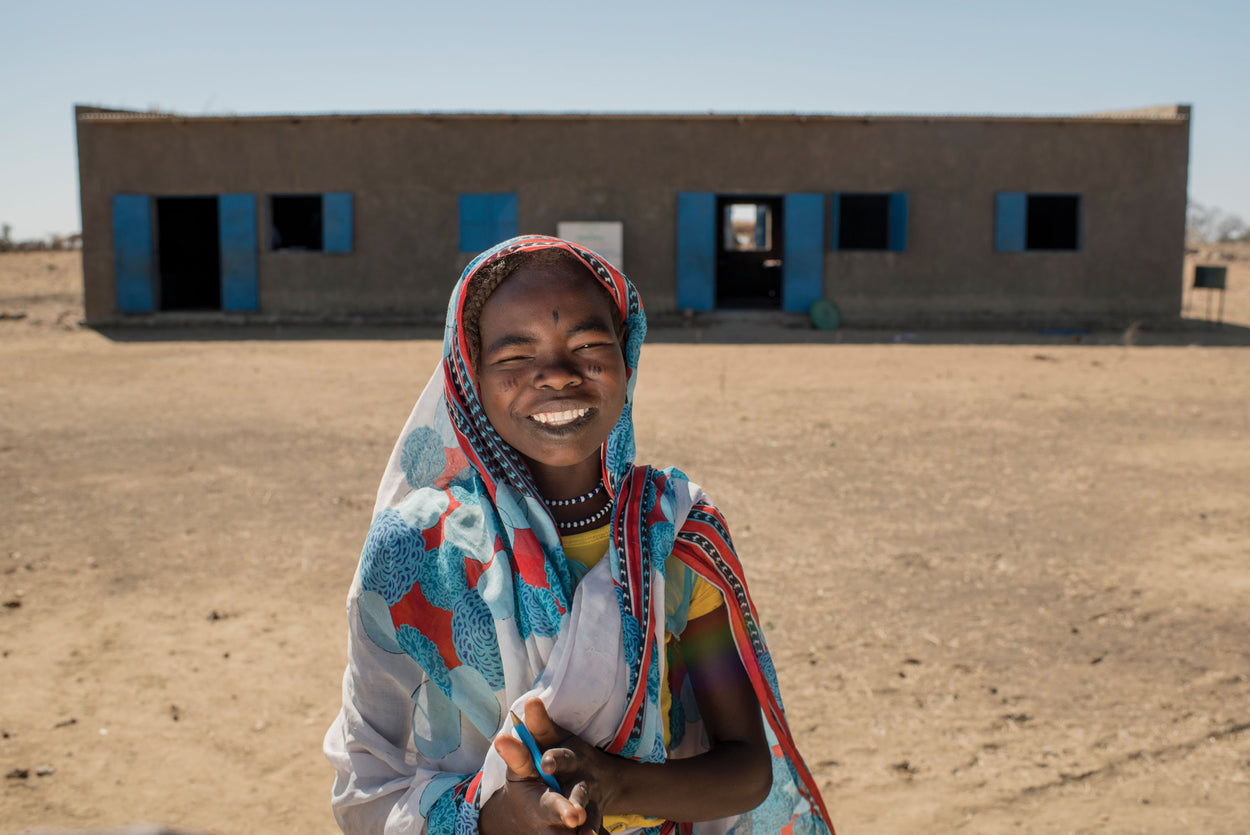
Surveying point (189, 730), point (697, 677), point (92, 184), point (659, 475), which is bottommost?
point (189, 730)

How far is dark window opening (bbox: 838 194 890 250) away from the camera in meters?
22.4

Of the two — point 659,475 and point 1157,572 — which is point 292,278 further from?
point 659,475

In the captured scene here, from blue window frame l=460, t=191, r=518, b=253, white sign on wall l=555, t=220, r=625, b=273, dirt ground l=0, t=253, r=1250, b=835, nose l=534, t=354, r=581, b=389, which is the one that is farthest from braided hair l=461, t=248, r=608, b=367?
blue window frame l=460, t=191, r=518, b=253

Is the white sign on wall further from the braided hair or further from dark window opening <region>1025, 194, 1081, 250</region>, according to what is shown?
the braided hair

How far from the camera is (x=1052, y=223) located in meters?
21.7

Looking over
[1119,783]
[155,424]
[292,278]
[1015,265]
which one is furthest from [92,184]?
[1119,783]

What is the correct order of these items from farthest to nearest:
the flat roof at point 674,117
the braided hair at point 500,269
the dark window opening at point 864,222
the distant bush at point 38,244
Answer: the distant bush at point 38,244 < the dark window opening at point 864,222 < the flat roof at point 674,117 < the braided hair at point 500,269

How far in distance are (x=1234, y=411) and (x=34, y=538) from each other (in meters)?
9.24

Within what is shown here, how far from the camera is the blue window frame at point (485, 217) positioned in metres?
16.9

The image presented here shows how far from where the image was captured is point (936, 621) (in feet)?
14.0

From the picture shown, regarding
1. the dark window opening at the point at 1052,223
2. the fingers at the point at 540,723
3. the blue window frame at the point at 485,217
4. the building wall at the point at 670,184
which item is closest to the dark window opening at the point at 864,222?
the dark window opening at the point at 1052,223

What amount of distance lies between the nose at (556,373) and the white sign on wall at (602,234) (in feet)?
50.9

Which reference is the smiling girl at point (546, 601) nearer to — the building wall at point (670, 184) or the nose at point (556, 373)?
the nose at point (556, 373)

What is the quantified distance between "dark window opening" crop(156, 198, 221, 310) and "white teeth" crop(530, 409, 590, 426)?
824 inches
